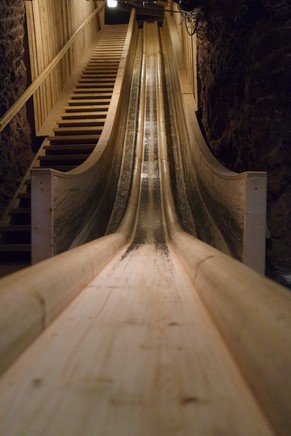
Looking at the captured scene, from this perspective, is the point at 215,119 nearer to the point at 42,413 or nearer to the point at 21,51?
the point at 21,51

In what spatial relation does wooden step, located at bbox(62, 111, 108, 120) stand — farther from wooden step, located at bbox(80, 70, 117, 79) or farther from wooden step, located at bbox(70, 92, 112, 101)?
wooden step, located at bbox(80, 70, 117, 79)

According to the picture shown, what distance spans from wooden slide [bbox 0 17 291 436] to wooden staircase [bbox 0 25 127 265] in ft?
8.93

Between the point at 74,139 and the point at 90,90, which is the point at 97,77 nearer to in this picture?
the point at 90,90

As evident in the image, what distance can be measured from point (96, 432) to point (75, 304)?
85 cm

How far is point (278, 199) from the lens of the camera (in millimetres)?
4836

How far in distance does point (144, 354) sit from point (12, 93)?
16.9ft

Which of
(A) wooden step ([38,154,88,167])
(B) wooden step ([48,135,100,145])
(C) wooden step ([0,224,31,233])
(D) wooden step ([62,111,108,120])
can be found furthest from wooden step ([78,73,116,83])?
(C) wooden step ([0,224,31,233])

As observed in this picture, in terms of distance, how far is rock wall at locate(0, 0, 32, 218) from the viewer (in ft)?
17.0

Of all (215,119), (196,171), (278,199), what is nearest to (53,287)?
(278,199)

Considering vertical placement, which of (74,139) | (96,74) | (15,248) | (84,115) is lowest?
(15,248)

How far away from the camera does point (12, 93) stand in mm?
5555

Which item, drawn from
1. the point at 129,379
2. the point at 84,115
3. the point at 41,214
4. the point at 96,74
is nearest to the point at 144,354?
the point at 129,379

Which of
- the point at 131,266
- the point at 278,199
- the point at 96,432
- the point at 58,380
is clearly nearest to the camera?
the point at 96,432

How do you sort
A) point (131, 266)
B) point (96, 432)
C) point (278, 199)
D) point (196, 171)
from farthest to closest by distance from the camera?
point (196, 171), point (278, 199), point (131, 266), point (96, 432)
